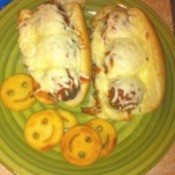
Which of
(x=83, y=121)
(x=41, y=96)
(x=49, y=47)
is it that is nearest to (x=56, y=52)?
(x=49, y=47)

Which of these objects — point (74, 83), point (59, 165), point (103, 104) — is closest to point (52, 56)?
point (74, 83)

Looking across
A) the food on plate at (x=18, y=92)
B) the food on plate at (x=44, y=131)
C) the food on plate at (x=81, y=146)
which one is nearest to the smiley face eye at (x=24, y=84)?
the food on plate at (x=18, y=92)

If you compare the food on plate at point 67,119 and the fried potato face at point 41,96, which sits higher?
the fried potato face at point 41,96

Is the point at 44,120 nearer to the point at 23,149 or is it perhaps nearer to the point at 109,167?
the point at 23,149

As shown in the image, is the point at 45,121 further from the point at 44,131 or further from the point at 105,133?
the point at 105,133

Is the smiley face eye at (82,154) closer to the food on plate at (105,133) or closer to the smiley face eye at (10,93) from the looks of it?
the food on plate at (105,133)

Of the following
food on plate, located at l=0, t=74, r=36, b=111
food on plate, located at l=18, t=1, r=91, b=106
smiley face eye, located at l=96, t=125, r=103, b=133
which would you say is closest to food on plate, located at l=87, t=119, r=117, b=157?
smiley face eye, located at l=96, t=125, r=103, b=133
